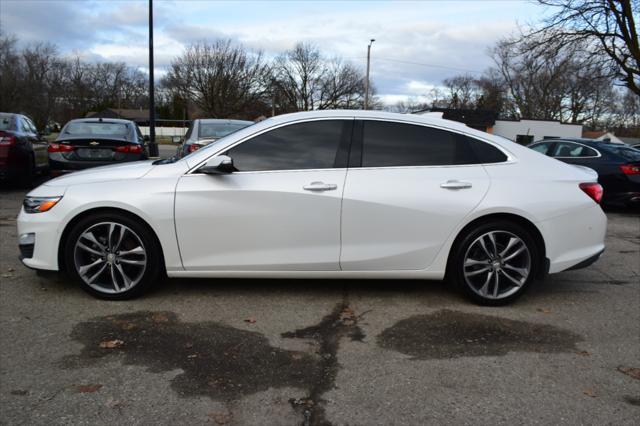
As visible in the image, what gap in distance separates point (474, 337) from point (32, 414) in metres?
2.79

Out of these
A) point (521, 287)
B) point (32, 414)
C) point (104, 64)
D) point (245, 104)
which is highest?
point (104, 64)

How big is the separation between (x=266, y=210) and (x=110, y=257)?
1.34 m

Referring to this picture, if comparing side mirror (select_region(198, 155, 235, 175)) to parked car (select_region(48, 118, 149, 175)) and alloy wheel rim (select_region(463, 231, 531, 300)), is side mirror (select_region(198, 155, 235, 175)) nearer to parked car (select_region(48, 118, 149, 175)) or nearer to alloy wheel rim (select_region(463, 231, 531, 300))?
alloy wheel rim (select_region(463, 231, 531, 300))

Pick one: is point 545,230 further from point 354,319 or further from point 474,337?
point 354,319

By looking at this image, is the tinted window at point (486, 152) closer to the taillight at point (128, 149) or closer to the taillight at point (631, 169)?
the taillight at point (128, 149)

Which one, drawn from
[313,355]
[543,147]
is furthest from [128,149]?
[543,147]

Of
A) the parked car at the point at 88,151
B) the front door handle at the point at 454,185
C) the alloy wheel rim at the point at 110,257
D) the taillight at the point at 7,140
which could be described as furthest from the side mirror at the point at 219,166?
the taillight at the point at 7,140

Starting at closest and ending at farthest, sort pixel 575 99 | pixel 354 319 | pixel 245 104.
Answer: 1. pixel 354 319
2. pixel 245 104
3. pixel 575 99

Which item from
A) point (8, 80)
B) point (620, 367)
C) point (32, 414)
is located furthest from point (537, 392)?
point (8, 80)

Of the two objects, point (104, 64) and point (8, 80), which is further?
point (104, 64)

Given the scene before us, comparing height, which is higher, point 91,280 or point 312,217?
point 312,217

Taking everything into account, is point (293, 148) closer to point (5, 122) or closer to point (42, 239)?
point (42, 239)

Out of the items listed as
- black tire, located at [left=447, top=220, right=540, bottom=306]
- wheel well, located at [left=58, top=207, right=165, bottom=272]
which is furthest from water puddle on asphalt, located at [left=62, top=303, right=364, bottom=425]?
black tire, located at [left=447, top=220, right=540, bottom=306]

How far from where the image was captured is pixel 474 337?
12.3ft
